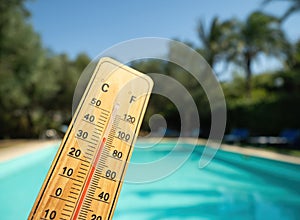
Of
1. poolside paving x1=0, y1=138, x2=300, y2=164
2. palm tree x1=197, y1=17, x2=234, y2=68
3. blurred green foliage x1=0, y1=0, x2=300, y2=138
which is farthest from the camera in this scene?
palm tree x1=197, y1=17, x2=234, y2=68

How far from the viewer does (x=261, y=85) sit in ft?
75.6

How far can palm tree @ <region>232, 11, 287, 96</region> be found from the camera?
64.5 ft

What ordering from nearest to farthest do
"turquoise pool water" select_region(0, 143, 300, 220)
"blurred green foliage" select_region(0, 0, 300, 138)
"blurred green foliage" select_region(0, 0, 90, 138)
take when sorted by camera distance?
"turquoise pool water" select_region(0, 143, 300, 220) < "blurred green foliage" select_region(0, 0, 90, 138) < "blurred green foliage" select_region(0, 0, 300, 138)

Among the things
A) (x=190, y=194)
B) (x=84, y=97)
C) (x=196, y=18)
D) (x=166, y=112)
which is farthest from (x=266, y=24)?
(x=84, y=97)

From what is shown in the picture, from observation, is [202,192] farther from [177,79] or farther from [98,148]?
[177,79]

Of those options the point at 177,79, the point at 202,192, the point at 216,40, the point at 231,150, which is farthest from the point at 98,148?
the point at 216,40

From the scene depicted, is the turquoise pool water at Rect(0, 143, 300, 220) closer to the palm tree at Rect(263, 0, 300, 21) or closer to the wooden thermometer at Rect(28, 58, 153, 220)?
the wooden thermometer at Rect(28, 58, 153, 220)

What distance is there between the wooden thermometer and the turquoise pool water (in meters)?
2.41

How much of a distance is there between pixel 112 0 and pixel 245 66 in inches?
425

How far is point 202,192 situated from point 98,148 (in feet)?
18.3

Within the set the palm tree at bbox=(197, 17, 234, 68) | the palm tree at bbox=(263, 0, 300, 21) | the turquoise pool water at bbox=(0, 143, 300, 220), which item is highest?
the palm tree at bbox=(197, 17, 234, 68)

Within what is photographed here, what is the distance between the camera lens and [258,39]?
19.8 metres

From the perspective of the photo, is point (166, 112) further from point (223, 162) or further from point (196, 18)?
point (223, 162)

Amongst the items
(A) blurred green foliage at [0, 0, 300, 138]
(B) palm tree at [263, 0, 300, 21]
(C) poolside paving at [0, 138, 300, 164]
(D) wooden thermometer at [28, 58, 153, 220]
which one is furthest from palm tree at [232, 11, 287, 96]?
(D) wooden thermometer at [28, 58, 153, 220]
